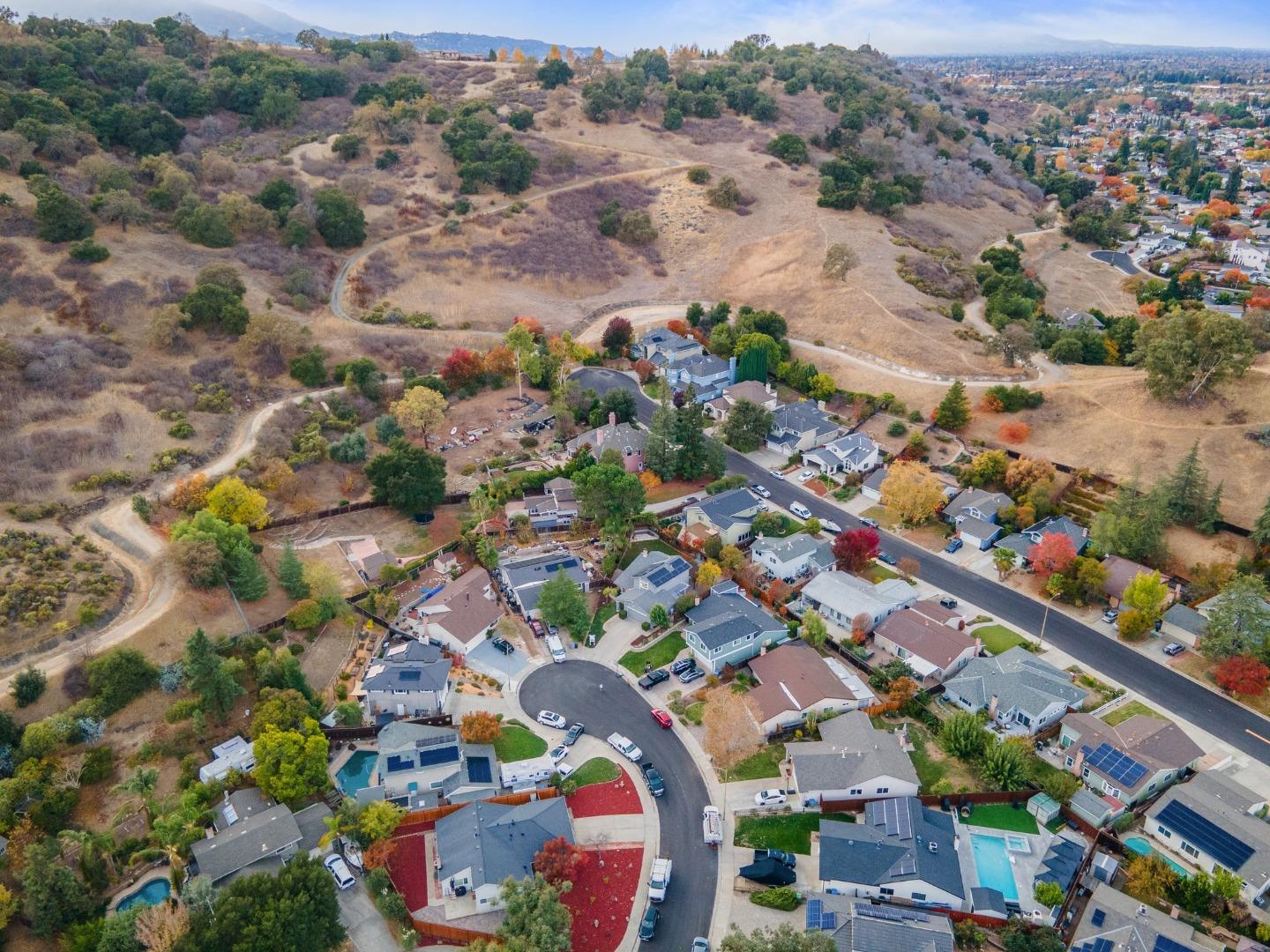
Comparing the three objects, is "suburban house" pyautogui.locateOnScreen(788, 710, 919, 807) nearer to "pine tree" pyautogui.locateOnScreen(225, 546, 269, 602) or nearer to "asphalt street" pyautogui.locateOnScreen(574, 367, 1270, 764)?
"asphalt street" pyautogui.locateOnScreen(574, 367, 1270, 764)

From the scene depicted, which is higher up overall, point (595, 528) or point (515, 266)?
point (515, 266)

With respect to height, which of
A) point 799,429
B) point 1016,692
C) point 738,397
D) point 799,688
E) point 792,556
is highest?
point 738,397

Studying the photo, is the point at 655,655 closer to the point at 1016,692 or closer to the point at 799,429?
the point at 1016,692

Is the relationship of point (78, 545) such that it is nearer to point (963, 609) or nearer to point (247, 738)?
point (247, 738)

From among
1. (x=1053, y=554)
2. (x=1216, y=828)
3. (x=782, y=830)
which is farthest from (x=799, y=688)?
(x=1053, y=554)

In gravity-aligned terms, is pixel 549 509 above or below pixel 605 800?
above

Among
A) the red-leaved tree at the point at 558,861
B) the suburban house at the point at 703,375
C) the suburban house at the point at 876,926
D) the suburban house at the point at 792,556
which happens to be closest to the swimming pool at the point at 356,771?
the red-leaved tree at the point at 558,861

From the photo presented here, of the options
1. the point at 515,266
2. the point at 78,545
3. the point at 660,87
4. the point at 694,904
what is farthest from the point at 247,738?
the point at 660,87
